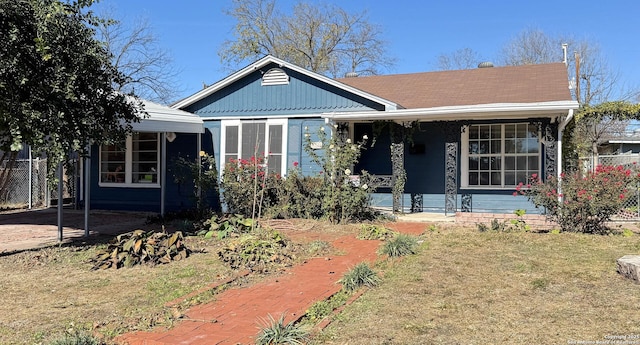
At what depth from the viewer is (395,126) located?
11.4m

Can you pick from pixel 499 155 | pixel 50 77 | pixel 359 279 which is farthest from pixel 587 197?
pixel 50 77

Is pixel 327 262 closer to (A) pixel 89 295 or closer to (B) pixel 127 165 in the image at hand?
(A) pixel 89 295

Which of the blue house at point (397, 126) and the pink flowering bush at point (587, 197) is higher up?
the blue house at point (397, 126)

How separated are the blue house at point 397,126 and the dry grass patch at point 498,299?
4.24 m

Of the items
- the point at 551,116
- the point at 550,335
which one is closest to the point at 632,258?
the point at 550,335

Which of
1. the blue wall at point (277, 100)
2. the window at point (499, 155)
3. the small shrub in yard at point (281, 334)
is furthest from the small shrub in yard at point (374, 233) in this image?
the small shrub in yard at point (281, 334)

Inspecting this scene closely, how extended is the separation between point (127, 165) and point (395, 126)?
7.37m

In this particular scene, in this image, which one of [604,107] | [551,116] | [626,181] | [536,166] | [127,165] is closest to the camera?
[626,181]

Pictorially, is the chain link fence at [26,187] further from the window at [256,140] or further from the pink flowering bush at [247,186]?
the pink flowering bush at [247,186]

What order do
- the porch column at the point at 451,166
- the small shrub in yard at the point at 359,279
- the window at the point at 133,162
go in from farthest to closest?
the window at the point at 133,162
the porch column at the point at 451,166
the small shrub in yard at the point at 359,279

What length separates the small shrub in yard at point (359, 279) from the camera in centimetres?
525

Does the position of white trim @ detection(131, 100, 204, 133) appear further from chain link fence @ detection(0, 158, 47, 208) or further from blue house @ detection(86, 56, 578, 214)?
chain link fence @ detection(0, 158, 47, 208)

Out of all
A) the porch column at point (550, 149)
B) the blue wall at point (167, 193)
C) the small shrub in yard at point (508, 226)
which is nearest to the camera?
the small shrub in yard at point (508, 226)

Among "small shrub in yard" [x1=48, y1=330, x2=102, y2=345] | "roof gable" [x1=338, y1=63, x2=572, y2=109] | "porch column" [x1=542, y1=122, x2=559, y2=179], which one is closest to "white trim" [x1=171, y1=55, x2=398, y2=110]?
"roof gable" [x1=338, y1=63, x2=572, y2=109]
